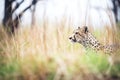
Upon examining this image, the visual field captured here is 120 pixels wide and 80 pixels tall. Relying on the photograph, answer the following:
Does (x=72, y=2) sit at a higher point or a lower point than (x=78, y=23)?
higher

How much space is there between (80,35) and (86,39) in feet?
0.27

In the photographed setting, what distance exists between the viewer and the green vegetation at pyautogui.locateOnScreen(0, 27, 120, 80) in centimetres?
307

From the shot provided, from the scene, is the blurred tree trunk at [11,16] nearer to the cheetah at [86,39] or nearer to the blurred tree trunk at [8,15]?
the blurred tree trunk at [8,15]

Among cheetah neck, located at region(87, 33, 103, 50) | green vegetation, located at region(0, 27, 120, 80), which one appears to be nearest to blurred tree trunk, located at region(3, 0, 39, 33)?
green vegetation, located at region(0, 27, 120, 80)

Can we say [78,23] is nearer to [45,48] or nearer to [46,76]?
[45,48]

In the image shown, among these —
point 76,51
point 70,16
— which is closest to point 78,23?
point 70,16

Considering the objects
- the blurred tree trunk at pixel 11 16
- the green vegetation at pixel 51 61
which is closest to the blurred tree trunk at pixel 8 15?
the blurred tree trunk at pixel 11 16

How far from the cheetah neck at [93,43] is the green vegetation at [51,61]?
20cm

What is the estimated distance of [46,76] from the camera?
308 centimetres

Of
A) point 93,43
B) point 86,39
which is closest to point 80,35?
point 86,39

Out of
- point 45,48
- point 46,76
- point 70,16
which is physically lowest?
point 46,76

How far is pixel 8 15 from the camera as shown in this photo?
3982mm

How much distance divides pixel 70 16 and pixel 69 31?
18 centimetres

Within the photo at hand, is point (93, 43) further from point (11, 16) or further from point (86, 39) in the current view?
point (11, 16)
